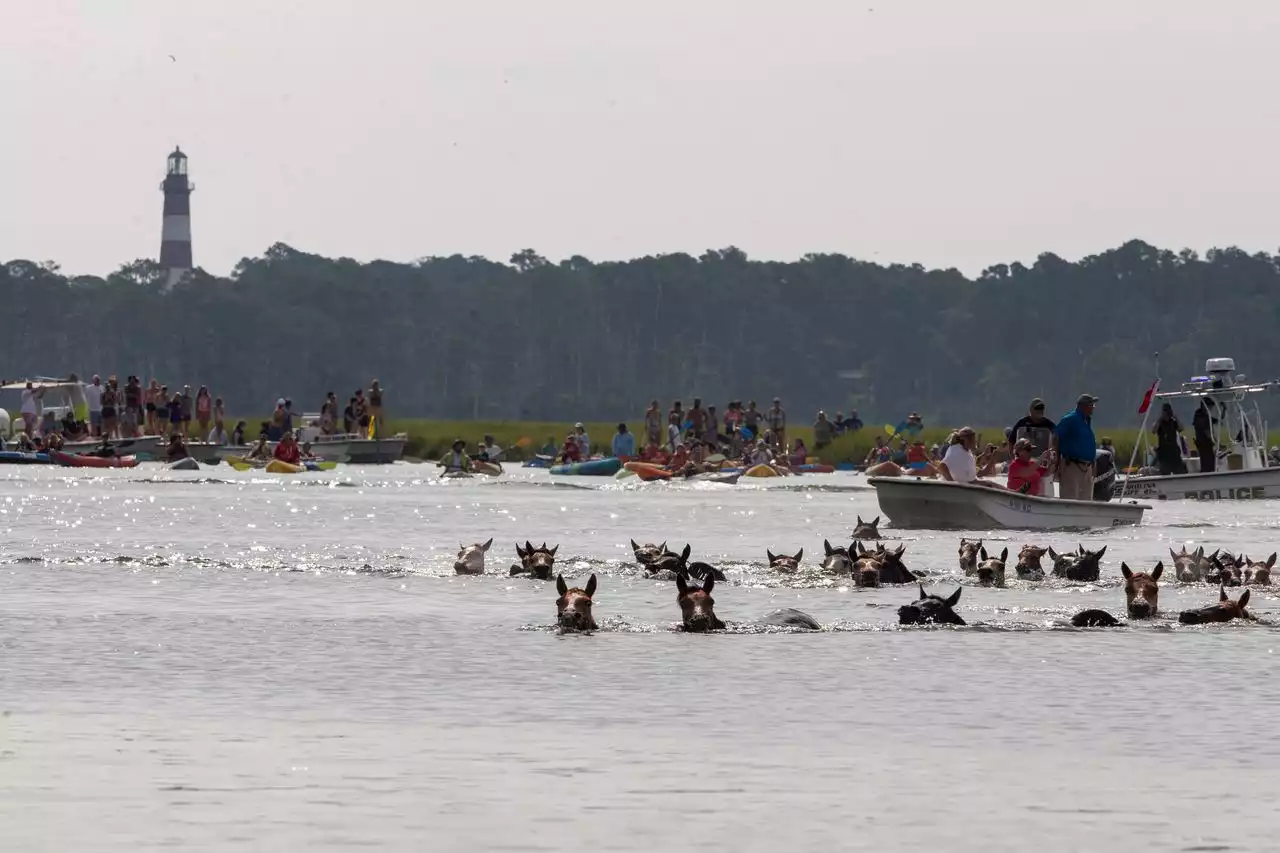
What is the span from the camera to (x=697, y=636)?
17.9 metres

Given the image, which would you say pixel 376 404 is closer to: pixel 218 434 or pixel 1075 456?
pixel 218 434

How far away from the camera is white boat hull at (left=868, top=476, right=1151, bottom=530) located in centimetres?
3009

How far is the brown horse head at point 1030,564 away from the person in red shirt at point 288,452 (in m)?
36.7

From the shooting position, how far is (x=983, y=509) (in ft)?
99.1

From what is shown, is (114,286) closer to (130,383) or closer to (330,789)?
(130,383)

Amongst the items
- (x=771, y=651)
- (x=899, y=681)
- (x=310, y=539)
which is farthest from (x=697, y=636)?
(x=310, y=539)

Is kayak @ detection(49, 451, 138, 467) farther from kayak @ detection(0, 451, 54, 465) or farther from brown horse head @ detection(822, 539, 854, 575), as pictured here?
brown horse head @ detection(822, 539, 854, 575)

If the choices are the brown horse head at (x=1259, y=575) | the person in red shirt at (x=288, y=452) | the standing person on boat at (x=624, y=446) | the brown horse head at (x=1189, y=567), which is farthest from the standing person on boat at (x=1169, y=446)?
the person in red shirt at (x=288, y=452)

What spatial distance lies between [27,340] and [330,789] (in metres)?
174

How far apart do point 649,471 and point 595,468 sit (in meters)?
4.05

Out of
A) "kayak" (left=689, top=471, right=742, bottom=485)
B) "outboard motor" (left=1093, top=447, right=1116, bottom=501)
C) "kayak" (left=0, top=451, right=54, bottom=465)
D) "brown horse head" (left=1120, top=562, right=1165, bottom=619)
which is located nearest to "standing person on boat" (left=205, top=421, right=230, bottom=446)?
"kayak" (left=0, top=451, right=54, bottom=465)

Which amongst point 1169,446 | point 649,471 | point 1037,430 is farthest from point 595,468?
point 1037,430

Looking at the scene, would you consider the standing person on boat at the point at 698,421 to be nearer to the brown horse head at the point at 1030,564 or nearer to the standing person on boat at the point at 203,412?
the standing person on boat at the point at 203,412

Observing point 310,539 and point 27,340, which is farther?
point 27,340
